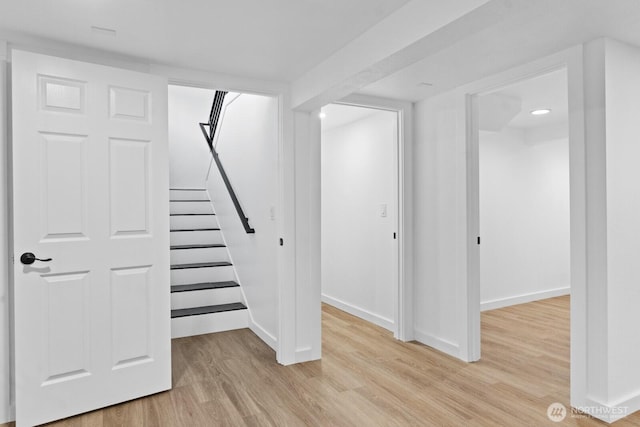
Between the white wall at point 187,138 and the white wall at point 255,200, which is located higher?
the white wall at point 187,138

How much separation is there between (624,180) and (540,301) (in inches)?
124

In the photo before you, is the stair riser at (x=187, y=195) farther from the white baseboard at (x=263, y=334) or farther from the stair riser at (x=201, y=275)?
the white baseboard at (x=263, y=334)

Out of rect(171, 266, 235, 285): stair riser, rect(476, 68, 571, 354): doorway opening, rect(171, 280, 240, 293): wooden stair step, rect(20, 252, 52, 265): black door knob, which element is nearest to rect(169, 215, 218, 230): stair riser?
rect(171, 266, 235, 285): stair riser

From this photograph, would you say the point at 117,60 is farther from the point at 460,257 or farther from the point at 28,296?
the point at 460,257

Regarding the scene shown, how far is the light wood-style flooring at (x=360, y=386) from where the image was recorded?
7.39 ft

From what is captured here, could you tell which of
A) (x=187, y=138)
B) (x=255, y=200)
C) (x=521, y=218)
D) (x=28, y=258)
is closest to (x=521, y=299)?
(x=521, y=218)

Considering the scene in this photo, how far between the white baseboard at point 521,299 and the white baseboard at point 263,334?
250 cm

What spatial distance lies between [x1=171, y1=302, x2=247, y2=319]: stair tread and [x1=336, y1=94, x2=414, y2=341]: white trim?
1.51 metres

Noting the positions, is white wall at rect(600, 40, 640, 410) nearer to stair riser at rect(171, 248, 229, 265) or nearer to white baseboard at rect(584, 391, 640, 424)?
white baseboard at rect(584, 391, 640, 424)

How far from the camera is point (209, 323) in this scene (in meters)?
3.79

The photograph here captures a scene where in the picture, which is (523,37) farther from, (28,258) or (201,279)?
(201,279)

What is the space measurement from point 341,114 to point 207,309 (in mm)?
2387

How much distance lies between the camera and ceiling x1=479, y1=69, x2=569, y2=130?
10.5 ft

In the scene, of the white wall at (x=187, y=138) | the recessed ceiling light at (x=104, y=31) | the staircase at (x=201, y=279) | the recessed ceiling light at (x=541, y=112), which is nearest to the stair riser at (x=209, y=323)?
the staircase at (x=201, y=279)
